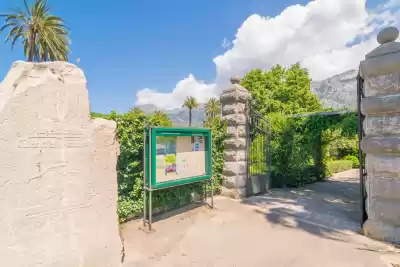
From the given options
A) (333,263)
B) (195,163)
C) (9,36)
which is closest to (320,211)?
(333,263)

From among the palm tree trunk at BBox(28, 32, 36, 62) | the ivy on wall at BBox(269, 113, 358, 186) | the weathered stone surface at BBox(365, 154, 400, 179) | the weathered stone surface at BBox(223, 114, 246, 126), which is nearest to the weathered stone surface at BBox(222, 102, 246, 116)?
the weathered stone surface at BBox(223, 114, 246, 126)

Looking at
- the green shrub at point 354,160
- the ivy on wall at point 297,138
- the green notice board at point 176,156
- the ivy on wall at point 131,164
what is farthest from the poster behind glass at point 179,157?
the green shrub at point 354,160

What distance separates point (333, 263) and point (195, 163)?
11.0ft

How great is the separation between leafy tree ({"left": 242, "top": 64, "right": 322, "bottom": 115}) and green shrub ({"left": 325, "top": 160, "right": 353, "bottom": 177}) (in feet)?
19.8

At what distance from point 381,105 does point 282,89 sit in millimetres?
18255

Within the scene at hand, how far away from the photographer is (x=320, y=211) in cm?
608

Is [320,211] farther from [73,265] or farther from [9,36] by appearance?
[9,36]

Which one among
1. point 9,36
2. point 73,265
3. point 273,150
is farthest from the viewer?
point 9,36

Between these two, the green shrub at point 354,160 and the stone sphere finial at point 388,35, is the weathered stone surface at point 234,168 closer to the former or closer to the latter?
the stone sphere finial at point 388,35

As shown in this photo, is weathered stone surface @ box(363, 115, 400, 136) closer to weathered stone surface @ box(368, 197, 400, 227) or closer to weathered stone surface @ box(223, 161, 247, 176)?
weathered stone surface @ box(368, 197, 400, 227)

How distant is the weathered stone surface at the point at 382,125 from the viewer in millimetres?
3994

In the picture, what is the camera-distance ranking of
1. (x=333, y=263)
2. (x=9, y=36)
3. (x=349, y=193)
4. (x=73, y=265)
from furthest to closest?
1. (x=9, y=36)
2. (x=349, y=193)
3. (x=333, y=263)
4. (x=73, y=265)

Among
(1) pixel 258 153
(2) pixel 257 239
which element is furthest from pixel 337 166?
(2) pixel 257 239

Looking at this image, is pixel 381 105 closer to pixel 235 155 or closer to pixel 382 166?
pixel 382 166
